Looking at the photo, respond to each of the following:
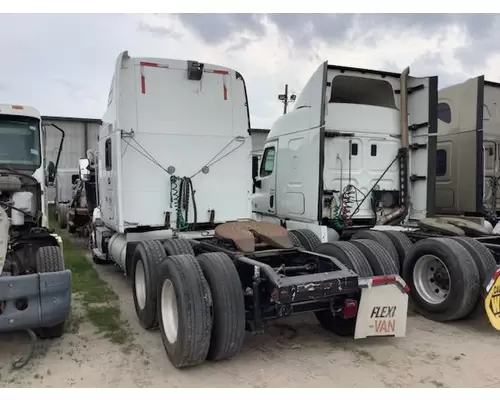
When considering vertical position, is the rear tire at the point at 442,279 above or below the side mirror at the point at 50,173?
below

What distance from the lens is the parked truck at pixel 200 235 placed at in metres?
4.09

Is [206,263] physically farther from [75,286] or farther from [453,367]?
[75,286]

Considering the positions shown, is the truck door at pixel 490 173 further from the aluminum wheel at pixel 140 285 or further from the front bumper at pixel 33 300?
the front bumper at pixel 33 300

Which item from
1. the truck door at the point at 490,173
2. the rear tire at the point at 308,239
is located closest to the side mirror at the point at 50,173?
the rear tire at the point at 308,239

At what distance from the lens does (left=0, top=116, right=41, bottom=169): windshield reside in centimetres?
562

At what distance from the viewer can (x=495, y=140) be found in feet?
30.6

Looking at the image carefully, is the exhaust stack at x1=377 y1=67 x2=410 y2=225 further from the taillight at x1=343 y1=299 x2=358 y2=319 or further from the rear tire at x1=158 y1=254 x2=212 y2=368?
the rear tire at x1=158 y1=254 x2=212 y2=368

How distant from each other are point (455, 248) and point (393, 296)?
1.56 meters

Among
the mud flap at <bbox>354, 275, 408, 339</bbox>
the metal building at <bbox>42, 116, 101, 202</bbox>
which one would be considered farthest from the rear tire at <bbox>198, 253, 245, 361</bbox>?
the metal building at <bbox>42, 116, 101, 202</bbox>

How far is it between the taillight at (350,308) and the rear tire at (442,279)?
66.9 inches

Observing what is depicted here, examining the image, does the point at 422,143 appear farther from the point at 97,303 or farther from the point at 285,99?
the point at 285,99

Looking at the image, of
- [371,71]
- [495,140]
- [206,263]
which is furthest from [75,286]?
[495,140]

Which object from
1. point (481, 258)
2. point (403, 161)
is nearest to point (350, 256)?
point (481, 258)

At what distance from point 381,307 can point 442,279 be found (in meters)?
1.77
